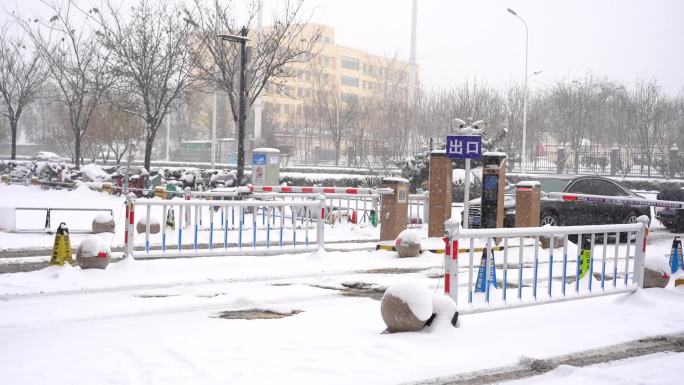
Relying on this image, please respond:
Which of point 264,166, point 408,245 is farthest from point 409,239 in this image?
point 264,166

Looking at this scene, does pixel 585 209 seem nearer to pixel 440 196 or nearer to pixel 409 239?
pixel 440 196

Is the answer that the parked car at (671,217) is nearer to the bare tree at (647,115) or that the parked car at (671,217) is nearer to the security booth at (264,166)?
the security booth at (264,166)

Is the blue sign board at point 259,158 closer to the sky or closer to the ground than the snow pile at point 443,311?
closer to the sky

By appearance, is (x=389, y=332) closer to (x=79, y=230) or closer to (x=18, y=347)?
(x=18, y=347)

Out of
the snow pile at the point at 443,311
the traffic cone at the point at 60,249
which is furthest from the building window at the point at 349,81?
the snow pile at the point at 443,311

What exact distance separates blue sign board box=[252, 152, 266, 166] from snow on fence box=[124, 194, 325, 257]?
11.1ft

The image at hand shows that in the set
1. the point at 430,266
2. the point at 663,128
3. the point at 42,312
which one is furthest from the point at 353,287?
the point at 663,128

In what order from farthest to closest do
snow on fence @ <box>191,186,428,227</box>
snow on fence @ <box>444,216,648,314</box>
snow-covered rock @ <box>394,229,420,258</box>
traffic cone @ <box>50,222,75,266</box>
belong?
snow on fence @ <box>191,186,428,227</box>, snow-covered rock @ <box>394,229,420,258</box>, traffic cone @ <box>50,222,75,266</box>, snow on fence @ <box>444,216,648,314</box>

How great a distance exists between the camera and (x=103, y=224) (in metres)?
16.9

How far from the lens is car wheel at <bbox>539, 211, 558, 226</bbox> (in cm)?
1916

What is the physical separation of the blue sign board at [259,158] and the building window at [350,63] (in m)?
79.1

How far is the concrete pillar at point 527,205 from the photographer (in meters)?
16.9

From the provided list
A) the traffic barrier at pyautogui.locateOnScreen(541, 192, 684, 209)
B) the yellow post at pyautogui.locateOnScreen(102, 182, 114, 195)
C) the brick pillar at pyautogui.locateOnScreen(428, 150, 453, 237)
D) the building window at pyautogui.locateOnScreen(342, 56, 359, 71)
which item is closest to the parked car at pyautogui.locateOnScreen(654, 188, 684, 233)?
the traffic barrier at pyautogui.locateOnScreen(541, 192, 684, 209)

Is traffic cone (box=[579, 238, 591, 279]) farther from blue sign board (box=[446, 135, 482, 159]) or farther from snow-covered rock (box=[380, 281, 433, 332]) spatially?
blue sign board (box=[446, 135, 482, 159])
